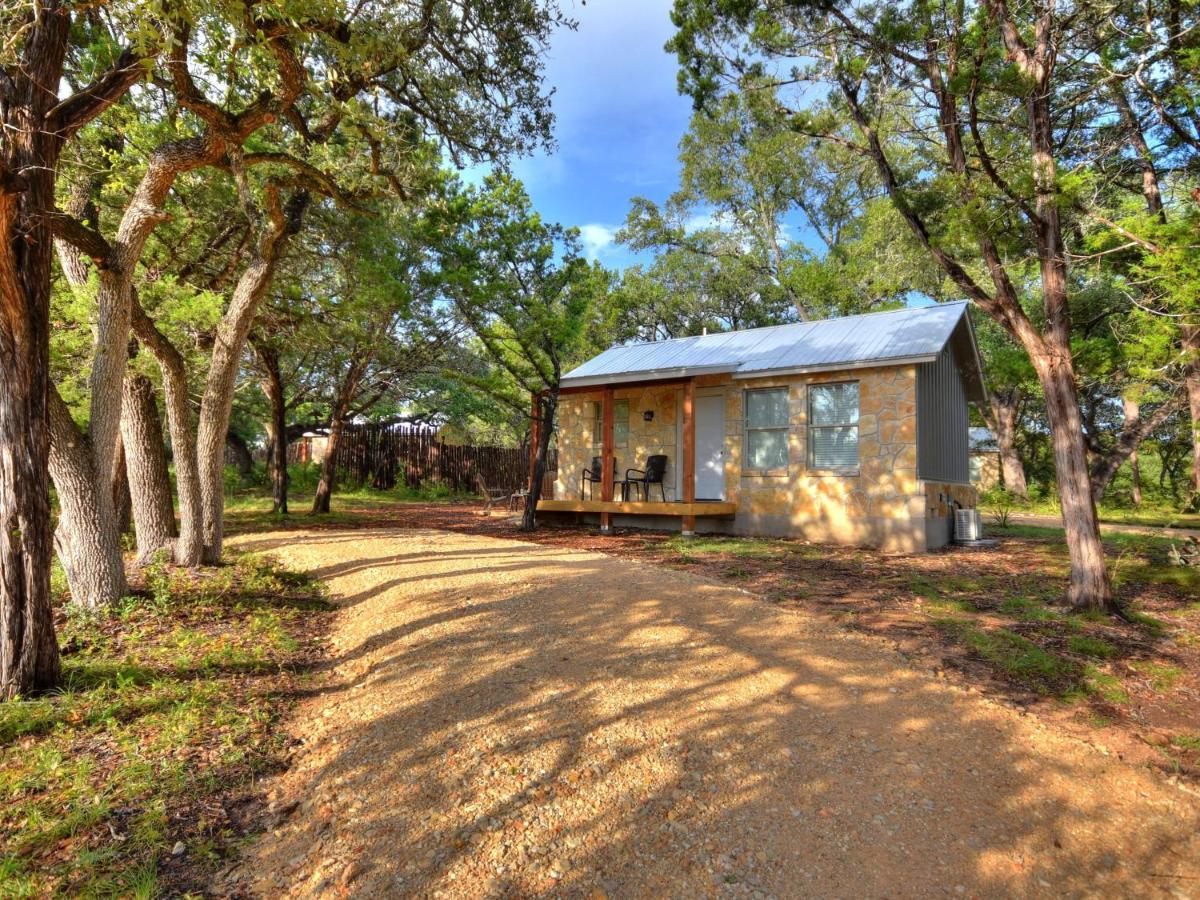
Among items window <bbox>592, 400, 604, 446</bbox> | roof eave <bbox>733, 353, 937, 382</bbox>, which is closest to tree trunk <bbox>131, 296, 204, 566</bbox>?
window <bbox>592, 400, 604, 446</bbox>

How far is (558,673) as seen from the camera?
12.9 ft

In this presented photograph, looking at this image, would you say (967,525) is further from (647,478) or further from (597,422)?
(597,422)

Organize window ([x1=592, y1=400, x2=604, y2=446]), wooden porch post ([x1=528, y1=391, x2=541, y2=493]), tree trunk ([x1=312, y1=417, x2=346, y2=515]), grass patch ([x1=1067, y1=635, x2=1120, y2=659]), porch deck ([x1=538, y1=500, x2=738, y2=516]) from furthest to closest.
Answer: window ([x1=592, y1=400, x2=604, y2=446]), tree trunk ([x1=312, y1=417, x2=346, y2=515]), wooden porch post ([x1=528, y1=391, x2=541, y2=493]), porch deck ([x1=538, y1=500, x2=738, y2=516]), grass patch ([x1=1067, y1=635, x2=1120, y2=659])

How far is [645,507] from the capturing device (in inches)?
430

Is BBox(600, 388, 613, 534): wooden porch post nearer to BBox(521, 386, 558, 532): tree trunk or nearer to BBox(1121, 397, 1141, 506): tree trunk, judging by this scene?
BBox(521, 386, 558, 532): tree trunk

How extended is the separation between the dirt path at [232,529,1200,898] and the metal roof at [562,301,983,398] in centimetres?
641

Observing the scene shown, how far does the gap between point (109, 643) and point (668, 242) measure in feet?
68.0

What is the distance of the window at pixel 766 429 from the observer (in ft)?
35.3

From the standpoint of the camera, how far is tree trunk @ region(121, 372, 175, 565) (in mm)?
7070

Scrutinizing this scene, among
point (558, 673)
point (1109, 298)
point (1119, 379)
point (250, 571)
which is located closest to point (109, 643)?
point (250, 571)

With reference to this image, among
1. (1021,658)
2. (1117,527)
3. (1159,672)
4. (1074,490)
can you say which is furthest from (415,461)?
(1159,672)

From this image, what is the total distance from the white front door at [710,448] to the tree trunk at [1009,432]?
1293 cm

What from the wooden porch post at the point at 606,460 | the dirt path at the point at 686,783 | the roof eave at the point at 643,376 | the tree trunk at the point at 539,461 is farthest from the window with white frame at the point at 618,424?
the dirt path at the point at 686,783

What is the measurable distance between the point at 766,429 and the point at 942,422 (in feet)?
9.85
